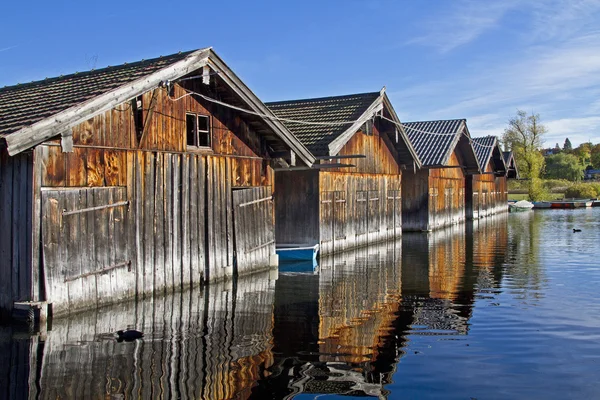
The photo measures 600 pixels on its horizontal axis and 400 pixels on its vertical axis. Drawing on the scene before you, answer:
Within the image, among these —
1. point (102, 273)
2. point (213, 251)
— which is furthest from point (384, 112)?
point (102, 273)

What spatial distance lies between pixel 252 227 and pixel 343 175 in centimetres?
687

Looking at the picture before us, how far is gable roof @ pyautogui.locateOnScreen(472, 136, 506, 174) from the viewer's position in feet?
138

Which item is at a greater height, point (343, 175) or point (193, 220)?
point (343, 175)

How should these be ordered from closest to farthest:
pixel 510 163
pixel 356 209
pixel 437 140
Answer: pixel 356 209 → pixel 437 140 → pixel 510 163

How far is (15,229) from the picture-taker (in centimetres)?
1047

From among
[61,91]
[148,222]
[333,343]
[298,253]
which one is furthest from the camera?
[298,253]

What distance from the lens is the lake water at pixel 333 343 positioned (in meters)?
7.30

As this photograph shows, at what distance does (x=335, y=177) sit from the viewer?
2145 cm

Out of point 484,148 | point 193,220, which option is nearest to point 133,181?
point 193,220

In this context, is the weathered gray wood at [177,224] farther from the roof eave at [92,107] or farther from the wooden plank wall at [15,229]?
the wooden plank wall at [15,229]

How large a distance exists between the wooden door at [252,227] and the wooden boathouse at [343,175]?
216cm

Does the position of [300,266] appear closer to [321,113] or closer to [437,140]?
[321,113]

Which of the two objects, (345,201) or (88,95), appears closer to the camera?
(88,95)

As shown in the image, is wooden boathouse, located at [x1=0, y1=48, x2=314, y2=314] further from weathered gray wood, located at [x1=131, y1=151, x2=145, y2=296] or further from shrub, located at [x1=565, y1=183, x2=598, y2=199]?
shrub, located at [x1=565, y1=183, x2=598, y2=199]
